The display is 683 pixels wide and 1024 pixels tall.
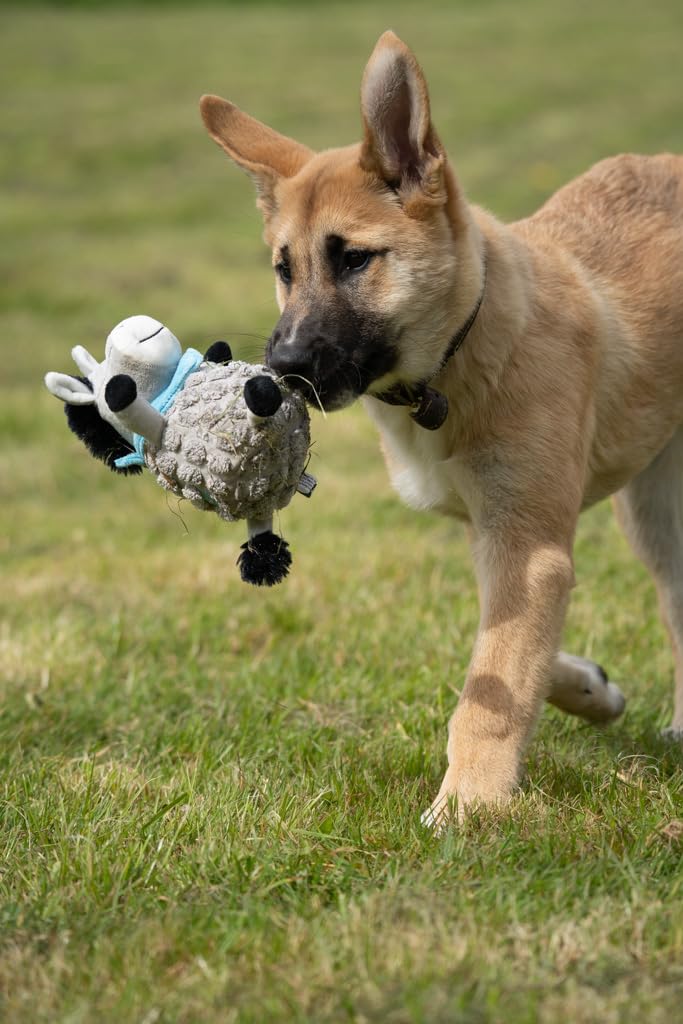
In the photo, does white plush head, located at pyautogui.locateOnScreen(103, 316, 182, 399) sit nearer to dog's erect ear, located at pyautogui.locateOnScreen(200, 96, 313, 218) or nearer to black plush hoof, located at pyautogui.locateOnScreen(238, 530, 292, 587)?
black plush hoof, located at pyautogui.locateOnScreen(238, 530, 292, 587)

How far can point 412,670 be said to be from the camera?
447 cm

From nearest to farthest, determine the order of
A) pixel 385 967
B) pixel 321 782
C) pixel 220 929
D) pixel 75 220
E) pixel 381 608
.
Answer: pixel 385 967, pixel 220 929, pixel 321 782, pixel 381 608, pixel 75 220

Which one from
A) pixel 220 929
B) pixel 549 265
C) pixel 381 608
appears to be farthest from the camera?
pixel 381 608

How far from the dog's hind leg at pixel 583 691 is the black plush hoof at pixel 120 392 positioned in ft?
5.34

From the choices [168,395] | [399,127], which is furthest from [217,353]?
[399,127]

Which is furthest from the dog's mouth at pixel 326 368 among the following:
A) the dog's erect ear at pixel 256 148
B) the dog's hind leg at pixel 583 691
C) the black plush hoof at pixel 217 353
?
the dog's hind leg at pixel 583 691

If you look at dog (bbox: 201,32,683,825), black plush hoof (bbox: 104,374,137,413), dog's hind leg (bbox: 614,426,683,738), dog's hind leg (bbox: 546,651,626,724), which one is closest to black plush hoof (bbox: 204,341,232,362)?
dog (bbox: 201,32,683,825)

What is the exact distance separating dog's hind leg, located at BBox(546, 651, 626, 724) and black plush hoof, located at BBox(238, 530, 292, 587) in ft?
3.73

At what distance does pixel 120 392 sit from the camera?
2.96 meters

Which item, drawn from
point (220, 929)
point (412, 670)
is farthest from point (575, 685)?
point (220, 929)

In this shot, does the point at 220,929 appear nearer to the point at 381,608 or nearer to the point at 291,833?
Result: the point at 291,833

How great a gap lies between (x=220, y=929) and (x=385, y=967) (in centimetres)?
39

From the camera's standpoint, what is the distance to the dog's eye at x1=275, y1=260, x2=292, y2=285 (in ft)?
11.8

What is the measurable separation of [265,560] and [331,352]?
567 millimetres
